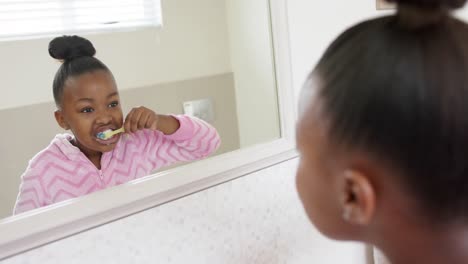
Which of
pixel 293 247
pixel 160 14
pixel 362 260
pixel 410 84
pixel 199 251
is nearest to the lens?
pixel 410 84

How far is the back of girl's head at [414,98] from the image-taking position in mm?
325

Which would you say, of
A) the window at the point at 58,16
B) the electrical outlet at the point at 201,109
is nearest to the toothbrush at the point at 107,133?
the electrical outlet at the point at 201,109

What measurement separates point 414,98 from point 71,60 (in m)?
0.57

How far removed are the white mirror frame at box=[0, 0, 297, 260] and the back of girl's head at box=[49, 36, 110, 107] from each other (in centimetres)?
23

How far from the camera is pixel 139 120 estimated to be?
74 cm

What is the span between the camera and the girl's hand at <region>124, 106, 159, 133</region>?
73 cm

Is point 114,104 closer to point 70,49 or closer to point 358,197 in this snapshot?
point 70,49

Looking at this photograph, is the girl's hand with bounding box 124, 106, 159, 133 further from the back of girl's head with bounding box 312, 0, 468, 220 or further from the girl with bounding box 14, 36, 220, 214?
the back of girl's head with bounding box 312, 0, 468, 220

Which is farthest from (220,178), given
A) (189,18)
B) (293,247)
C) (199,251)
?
(189,18)

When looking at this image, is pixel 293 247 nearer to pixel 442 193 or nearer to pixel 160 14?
pixel 442 193

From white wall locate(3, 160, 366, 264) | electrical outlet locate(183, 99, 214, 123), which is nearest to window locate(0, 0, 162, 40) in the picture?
electrical outlet locate(183, 99, 214, 123)

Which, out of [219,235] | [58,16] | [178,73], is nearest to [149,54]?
[178,73]

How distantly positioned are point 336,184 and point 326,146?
0.03 metres

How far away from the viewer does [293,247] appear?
79cm
